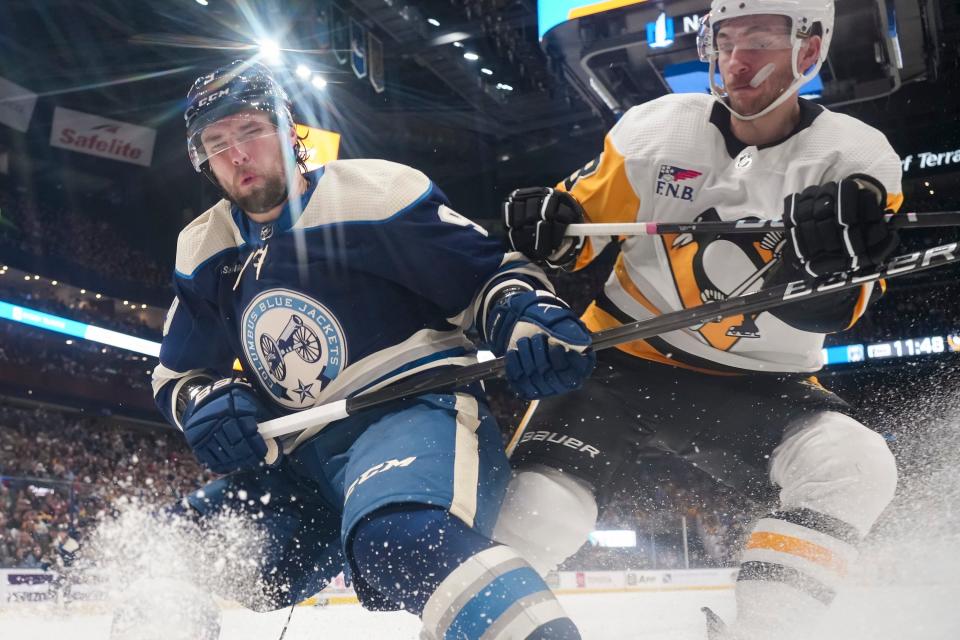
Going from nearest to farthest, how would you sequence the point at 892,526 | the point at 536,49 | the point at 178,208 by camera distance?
the point at 892,526 → the point at 536,49 → the point at 178,208

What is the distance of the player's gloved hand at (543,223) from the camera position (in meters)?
1.97

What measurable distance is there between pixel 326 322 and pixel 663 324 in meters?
0.66

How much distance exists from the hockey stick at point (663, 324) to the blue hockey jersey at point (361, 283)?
0.22 ft

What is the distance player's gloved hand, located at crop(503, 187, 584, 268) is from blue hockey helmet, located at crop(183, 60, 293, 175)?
1.73 feet

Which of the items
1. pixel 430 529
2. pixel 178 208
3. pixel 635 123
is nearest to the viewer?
pixel 430 529

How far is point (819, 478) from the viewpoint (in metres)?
1.73

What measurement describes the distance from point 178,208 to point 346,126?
10.8 feet

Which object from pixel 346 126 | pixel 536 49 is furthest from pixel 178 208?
pixel 536 49

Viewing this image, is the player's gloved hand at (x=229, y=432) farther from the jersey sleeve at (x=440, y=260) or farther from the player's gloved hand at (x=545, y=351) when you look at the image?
the player's gloved hand at (x=545, y=351)

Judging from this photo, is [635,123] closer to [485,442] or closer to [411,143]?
[485,442]

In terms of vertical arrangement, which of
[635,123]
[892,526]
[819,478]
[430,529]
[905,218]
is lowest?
[892,526]

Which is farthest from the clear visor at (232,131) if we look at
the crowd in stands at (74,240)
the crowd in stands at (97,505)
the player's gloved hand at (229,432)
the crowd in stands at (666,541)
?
the crowd in stands at (74,240)

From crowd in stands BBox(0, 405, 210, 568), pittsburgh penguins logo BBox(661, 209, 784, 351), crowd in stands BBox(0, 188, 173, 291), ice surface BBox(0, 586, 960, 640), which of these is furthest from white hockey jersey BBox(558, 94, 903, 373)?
crowd in stands BBox(0, 188, 173, 291)

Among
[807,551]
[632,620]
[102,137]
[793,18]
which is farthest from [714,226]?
[102,137]
